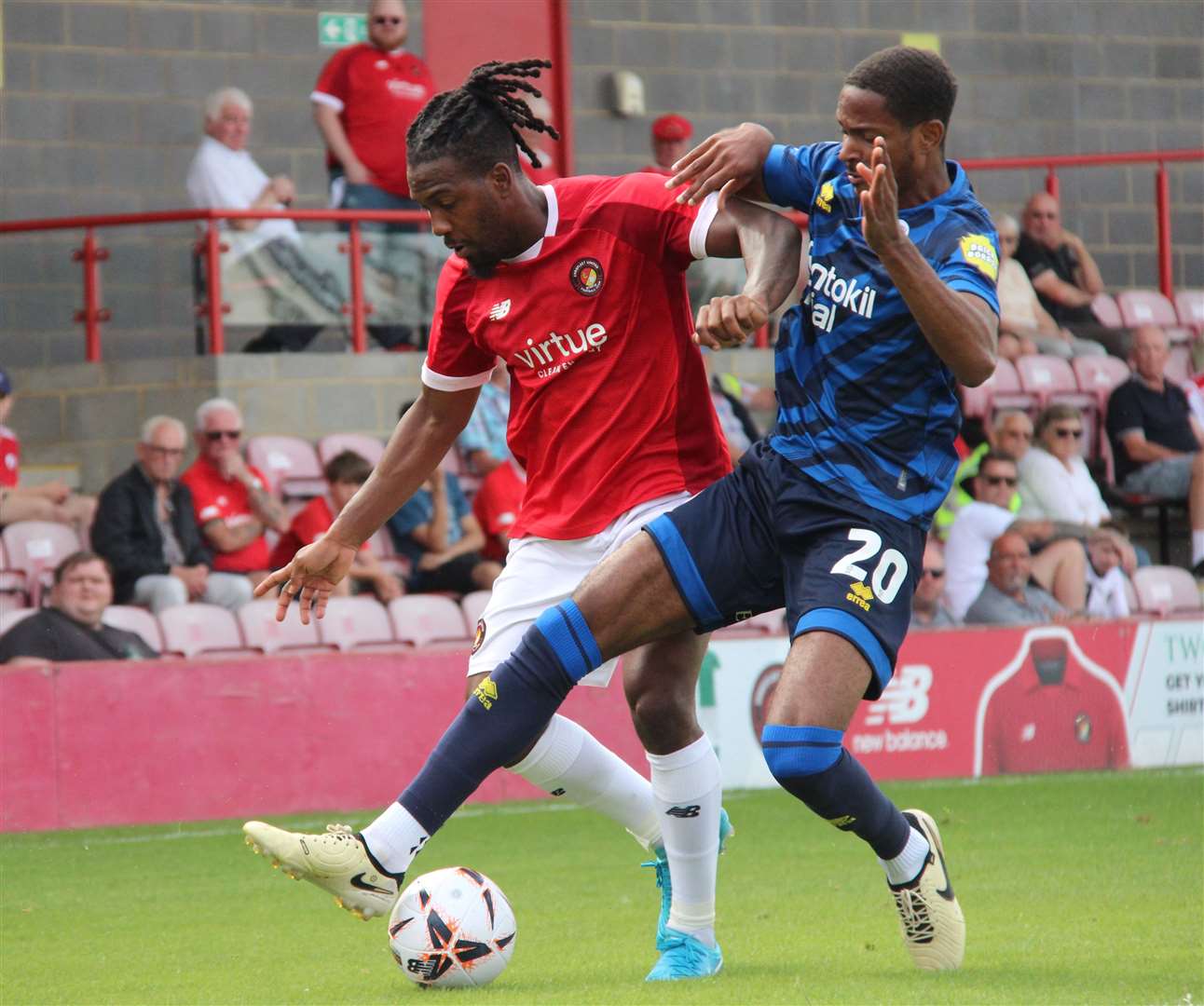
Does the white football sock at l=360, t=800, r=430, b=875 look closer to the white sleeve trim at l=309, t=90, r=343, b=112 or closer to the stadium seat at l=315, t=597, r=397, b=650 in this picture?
the stadium seat at l=315, t=597, r=397, b=650

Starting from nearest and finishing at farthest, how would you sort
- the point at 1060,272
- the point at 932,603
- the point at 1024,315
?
the point at 932,603, the point at 1024,315, the point at 1060,272

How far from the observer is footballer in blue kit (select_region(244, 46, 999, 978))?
15.2ft

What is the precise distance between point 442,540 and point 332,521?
74 cm

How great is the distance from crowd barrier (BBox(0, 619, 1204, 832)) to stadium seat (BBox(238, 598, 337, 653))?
0.41 m

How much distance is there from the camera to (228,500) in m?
10.8

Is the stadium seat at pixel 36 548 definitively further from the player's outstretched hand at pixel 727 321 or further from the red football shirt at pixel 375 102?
the player's outstretched hand at pixel 727 321

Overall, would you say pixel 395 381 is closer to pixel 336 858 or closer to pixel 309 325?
pixel 309 325

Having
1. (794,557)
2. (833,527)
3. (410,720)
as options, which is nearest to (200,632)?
(410,720)

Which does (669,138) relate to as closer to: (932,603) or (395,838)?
(932,603)

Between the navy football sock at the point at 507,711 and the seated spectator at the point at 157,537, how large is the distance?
5.73 meters

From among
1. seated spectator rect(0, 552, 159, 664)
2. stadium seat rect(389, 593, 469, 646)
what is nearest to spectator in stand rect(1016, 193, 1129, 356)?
stadium seat rect(389, 593, 469, 646)

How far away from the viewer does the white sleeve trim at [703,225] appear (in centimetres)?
503

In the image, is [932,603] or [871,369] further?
[932,603]

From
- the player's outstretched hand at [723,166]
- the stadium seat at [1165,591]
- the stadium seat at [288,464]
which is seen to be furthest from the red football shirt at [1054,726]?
the player's outstretched hand at [723,166]
